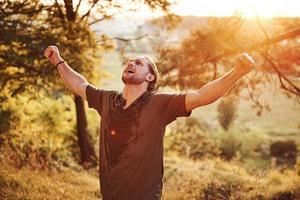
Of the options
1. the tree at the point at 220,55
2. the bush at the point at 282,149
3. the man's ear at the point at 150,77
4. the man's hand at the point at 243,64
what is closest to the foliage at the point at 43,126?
the tree at the point at 220,55

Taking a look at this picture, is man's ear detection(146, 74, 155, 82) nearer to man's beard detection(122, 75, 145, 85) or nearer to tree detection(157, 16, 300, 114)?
man's beard detection(122, 75, 145, 85)

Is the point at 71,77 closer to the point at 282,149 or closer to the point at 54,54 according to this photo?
the point at 54,54

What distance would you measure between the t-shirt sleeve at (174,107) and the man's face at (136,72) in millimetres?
237

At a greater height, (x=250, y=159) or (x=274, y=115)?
(x=250, y=159)

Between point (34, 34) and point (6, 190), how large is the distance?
4969 mm

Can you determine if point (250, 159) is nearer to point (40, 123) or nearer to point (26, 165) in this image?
point (40, 123)

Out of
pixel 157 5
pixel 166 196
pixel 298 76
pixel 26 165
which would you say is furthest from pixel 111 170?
pixel 157 5

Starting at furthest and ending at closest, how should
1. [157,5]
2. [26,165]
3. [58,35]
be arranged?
[157,5]
[58,35]
[26,165]

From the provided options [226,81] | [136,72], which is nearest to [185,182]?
[136,72]

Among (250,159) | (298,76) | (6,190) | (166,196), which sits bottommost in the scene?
(250,159)

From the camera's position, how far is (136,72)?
3287 millimetres

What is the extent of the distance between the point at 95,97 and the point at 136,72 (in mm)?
442

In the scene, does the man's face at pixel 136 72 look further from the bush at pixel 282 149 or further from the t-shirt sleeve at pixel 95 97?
the bush at pixel 282 149

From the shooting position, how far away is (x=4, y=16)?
10.1 m
